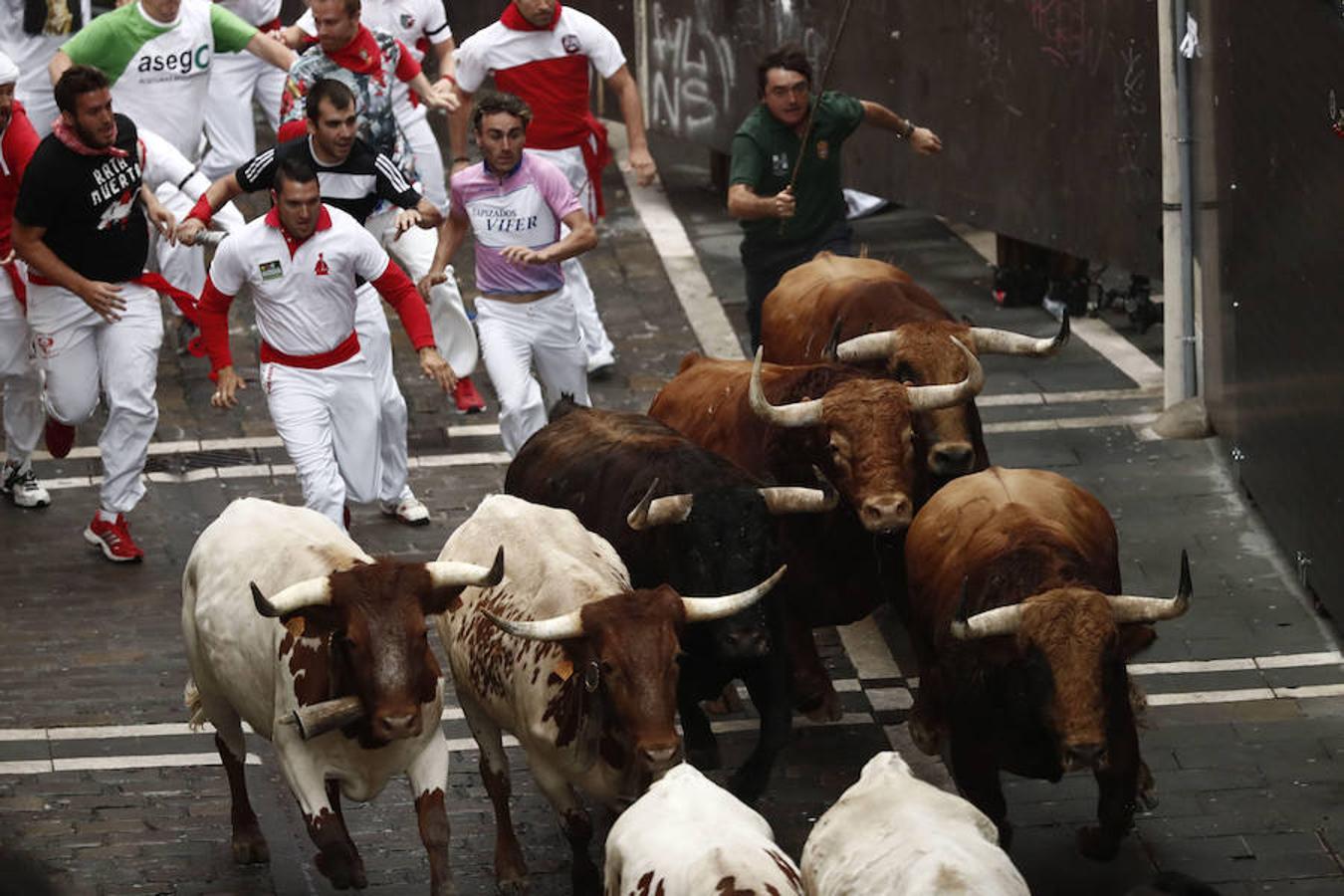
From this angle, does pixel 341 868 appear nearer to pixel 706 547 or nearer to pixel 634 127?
pixel 706 547

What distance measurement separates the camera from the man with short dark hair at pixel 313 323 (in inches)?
502

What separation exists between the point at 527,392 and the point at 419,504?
3.45ft

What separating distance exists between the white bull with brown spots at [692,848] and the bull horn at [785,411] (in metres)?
3.22

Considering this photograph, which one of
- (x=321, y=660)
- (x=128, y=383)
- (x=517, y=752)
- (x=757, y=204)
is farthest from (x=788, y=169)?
(x=321, y=660)

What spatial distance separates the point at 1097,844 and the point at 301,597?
3.44 metres

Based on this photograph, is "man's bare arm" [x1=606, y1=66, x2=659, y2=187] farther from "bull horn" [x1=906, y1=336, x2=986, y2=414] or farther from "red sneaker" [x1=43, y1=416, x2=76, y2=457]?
"bull horn" [x1=906, y1=336, x2=986, y2=414]

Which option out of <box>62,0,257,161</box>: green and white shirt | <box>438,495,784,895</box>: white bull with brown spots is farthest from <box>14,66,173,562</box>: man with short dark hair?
<box>438,495,784,895</box>: white bull with brown spots

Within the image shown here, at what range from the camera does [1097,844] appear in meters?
10.5

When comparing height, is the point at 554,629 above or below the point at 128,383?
above

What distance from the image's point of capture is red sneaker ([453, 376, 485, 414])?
16375 millimetres

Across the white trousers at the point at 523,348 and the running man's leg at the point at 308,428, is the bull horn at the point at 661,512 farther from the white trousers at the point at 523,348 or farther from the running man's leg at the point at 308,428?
the white trousers at the point at 523,348

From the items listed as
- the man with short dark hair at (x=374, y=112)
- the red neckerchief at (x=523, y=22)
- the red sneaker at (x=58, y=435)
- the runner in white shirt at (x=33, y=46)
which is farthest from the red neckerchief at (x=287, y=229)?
the runner in white shirt at (x=33, y=46)

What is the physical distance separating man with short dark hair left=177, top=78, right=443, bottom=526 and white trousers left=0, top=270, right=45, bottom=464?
1.39 m

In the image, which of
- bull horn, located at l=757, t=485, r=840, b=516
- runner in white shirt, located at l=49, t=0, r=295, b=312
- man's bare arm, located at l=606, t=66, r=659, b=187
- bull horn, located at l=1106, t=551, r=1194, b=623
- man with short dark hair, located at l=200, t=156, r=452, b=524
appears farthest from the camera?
runner in white shirt, located at l=49, t=0, r=295, b=312
